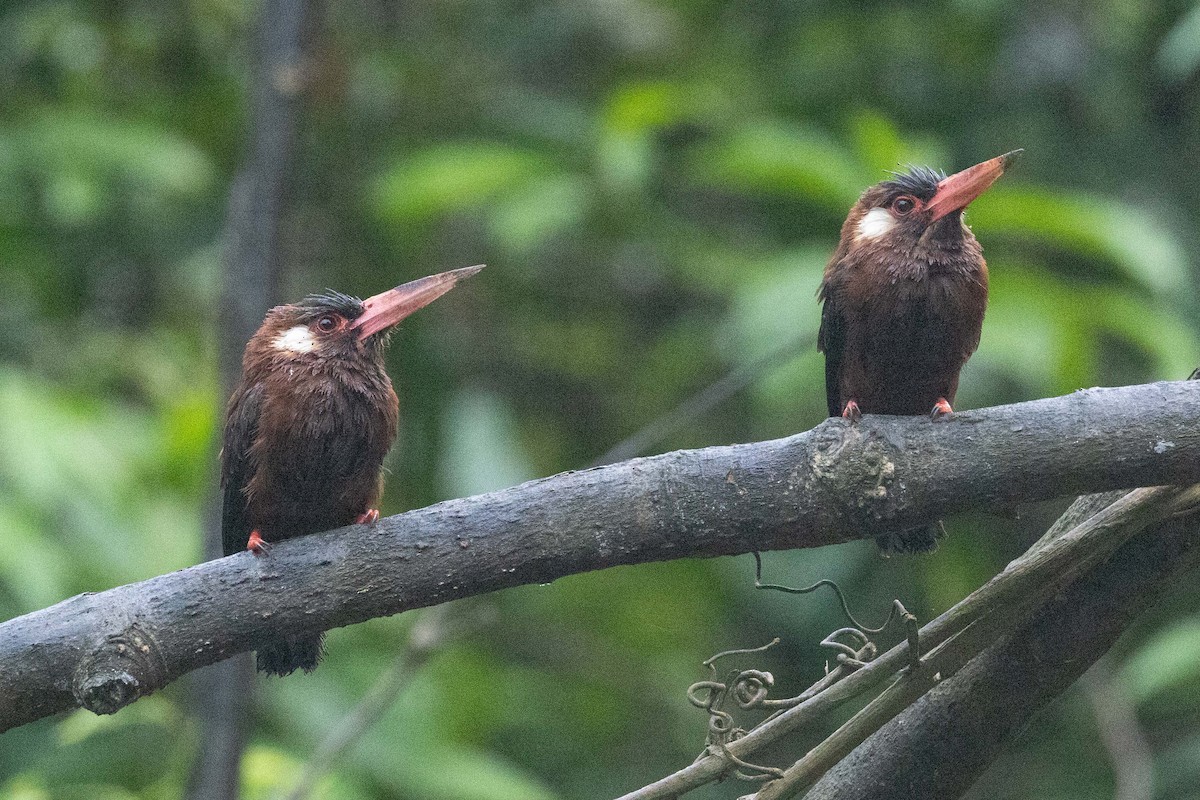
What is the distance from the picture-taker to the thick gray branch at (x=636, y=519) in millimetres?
2121

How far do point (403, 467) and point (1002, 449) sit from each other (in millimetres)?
3103

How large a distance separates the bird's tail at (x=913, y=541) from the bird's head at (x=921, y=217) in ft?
1.79

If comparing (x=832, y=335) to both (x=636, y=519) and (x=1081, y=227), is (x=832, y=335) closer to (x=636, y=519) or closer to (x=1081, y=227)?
(x=636, y=519)

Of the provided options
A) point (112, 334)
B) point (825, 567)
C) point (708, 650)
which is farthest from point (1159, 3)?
point (112, 334)

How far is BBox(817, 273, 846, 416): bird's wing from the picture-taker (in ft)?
9.53

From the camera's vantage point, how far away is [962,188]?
2736 mm

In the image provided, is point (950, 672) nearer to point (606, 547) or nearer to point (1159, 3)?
point (606, 547)

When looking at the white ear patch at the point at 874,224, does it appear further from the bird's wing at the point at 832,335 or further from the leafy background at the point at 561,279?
the leafy background at the point at 561,279

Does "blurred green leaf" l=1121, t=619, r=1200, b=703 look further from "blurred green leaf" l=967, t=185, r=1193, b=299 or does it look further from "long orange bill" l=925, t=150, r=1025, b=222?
"long orange bill" l=925, t=150, r=1025, b=222

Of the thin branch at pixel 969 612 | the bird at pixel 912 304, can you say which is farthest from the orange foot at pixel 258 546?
the bird at pixel 912 304

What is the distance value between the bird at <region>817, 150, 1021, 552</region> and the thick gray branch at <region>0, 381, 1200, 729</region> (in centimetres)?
52

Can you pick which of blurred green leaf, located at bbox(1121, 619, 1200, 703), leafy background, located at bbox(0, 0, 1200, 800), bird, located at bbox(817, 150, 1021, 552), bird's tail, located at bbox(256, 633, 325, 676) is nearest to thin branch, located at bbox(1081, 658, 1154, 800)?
leafy background, located at bbox(0, 0, 1200, 800)

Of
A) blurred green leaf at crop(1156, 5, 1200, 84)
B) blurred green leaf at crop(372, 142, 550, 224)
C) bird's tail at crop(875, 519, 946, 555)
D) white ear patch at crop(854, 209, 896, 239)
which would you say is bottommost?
bird's tail at crop(875, 519, 946, 555)

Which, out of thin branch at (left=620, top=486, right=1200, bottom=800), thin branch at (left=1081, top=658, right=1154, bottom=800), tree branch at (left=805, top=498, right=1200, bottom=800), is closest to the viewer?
thin branch at (left=620, top=486, right=1200, bottom=800)
